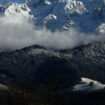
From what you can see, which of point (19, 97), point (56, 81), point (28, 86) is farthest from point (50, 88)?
point (19, 97)

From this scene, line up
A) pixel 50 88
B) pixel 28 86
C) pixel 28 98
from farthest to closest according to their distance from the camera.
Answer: pixel 28 98 → pixel 28 86 → pixel 50 88

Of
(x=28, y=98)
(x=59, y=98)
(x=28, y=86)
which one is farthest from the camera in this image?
(x=59, y=98)

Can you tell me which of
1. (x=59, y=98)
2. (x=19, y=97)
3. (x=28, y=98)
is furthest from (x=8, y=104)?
(x=59, y=98)

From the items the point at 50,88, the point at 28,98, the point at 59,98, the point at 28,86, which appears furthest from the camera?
the point at 59,98

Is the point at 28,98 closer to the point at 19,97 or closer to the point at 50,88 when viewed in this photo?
the point at 19,97

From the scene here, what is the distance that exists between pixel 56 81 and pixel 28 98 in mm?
38670

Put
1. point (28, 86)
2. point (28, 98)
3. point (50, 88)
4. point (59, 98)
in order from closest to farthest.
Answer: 1. point (50, 88)
2. point (28, 86)
3. point (28, 98)
4. point (59, 98)

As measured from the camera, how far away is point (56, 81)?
86.5m

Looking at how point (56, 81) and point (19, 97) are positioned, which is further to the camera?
point (19, 97)

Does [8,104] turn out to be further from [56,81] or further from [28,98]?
[56,81]

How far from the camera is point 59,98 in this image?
648ft

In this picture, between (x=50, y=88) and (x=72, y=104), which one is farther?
(x=72, y=104)

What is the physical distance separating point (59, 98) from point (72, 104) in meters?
6.14

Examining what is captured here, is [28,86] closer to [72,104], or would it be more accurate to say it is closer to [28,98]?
[28,98]
